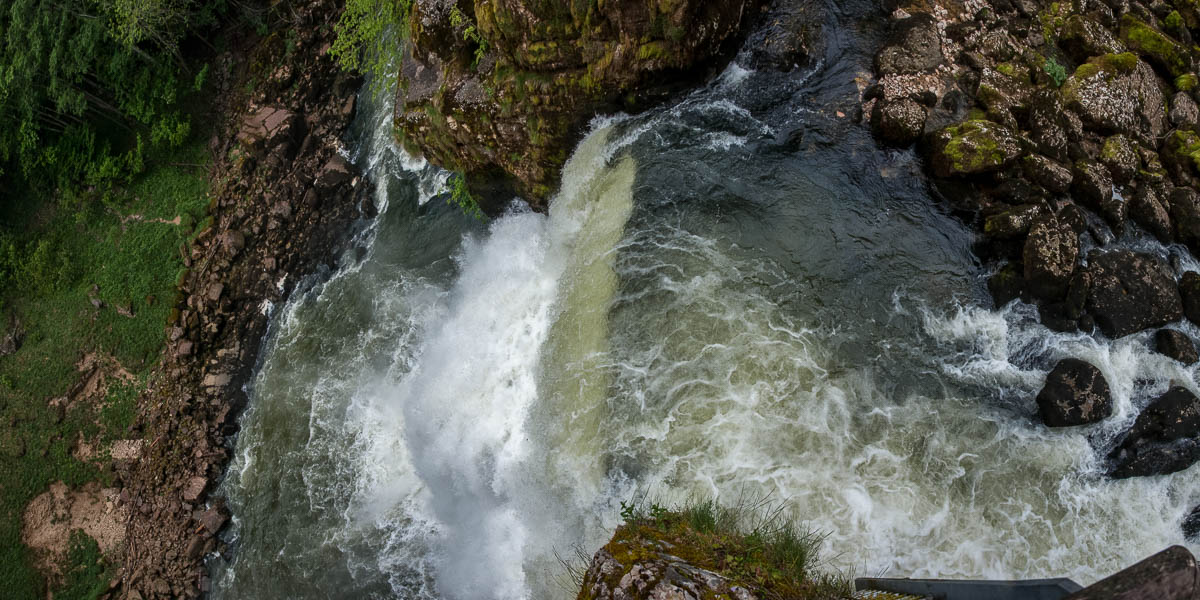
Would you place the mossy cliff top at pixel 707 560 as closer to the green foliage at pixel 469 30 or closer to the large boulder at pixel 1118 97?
the large boulder at pixel 1118 97

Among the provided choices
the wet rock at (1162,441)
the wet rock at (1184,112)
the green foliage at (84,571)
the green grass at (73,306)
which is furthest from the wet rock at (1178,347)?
the green foliage at (84,571)

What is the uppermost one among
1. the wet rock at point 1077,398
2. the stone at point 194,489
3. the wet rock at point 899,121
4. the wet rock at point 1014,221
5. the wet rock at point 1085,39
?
the wet rock at point 1085,39

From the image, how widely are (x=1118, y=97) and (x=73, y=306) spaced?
920 inches

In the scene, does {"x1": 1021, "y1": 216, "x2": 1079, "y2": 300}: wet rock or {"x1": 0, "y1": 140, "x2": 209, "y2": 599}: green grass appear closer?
{"x1": 1021, "y1": 216, "x2": 1079, "y2": 300}: wet rock

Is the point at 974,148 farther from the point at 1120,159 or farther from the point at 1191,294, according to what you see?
the point at 1191,294

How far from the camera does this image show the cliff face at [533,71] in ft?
37.8

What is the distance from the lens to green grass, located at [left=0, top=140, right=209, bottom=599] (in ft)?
50.1

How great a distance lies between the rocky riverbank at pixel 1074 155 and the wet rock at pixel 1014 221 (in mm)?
20

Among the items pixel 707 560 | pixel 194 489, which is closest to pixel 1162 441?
pixel 707 560

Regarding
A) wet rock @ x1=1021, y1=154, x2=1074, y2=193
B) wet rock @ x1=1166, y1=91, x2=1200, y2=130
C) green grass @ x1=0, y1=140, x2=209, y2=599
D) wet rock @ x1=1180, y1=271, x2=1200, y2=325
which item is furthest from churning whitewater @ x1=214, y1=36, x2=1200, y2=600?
green grass @ x1=0, y1=140, x2=209, y2=599

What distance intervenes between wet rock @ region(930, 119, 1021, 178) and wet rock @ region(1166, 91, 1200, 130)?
3209mm

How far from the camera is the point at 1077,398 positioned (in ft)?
31.6

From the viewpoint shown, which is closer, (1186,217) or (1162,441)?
(1162,441)

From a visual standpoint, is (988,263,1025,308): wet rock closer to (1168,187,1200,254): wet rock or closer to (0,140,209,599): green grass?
(1168,187,1200,254): wet rock
